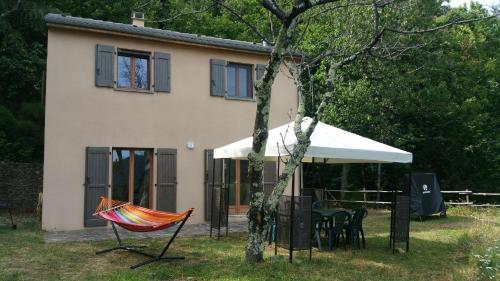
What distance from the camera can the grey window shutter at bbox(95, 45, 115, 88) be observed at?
11.0m

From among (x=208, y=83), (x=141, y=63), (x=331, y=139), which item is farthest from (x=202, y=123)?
(x=331, y=139)

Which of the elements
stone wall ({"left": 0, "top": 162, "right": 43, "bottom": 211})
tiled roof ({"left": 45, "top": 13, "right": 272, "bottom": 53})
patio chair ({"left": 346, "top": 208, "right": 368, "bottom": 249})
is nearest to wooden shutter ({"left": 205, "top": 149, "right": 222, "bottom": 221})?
tiled roof ({"left": 45, "top": 13, "right": 272, "bottom": 53})

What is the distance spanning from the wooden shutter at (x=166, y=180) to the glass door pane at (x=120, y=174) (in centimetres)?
71

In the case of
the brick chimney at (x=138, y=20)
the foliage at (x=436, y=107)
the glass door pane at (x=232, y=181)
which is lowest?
the glass door pane at (x=232, y=181)

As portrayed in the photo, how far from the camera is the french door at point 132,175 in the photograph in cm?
1135

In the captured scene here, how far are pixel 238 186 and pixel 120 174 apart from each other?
309 centimetres

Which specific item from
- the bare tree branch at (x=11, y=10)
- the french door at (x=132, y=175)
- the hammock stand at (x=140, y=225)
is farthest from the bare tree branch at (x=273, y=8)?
the bare tree branch at (x=11, y=10)

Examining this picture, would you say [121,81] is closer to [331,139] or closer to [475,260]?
[331,139]

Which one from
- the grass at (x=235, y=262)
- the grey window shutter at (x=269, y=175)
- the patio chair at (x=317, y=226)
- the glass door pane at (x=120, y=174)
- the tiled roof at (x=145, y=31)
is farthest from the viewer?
the grey window shutter at (x=269, y=175)

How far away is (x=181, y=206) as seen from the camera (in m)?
11.9

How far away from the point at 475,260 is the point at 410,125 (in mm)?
12230

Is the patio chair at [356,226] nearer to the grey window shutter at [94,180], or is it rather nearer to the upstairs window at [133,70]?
the grey window shutter at [94,180]

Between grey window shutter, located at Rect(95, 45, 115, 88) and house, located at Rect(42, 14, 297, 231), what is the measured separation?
0.07 feet

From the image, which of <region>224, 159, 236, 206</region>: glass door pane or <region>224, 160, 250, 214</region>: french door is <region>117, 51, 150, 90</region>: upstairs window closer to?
<region>224, 159, 236, 206</region>: glass door pane
